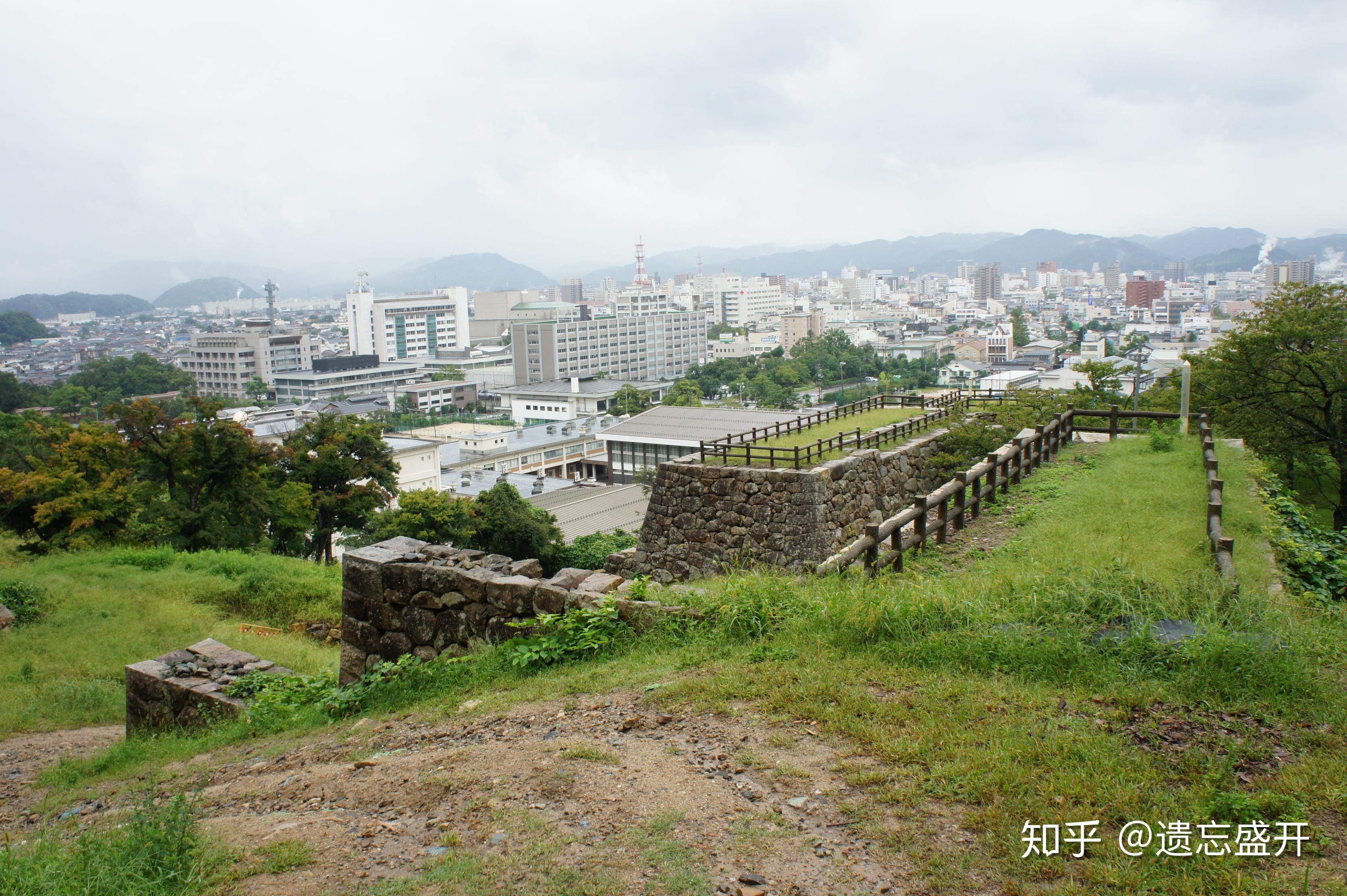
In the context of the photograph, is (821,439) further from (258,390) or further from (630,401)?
(258,390)

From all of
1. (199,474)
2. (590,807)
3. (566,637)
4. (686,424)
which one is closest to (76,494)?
(199,474)

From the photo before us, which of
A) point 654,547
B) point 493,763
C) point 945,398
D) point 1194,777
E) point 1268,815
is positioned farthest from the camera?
point 945,398

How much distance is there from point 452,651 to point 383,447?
69.3 feet

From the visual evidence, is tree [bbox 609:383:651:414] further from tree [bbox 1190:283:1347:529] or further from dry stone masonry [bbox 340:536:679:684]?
dry stone masonry [bbox 340:536:679:684]

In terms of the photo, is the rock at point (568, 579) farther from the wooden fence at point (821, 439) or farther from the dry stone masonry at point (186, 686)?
the wooden fence at point (821, 439)

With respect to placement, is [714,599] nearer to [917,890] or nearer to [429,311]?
[917,890]

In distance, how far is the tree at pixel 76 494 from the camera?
17.6 metres

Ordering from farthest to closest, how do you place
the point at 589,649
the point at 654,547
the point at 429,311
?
1. the point at 429,311
2. the point at 654,547
3. the point at 589,649

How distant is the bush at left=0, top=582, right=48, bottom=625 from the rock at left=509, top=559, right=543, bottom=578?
8612 millimetres

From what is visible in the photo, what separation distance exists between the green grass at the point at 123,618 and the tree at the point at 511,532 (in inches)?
341

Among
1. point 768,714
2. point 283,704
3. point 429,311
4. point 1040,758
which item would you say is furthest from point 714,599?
point 429,311

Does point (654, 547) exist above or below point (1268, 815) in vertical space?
below

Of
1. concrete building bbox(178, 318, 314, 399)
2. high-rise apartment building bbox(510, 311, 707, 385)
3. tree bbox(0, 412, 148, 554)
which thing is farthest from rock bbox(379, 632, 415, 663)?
concrete building bbox(178, 318, 314, 399)

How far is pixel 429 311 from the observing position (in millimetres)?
161625
